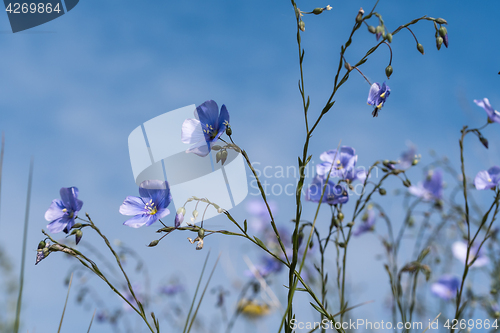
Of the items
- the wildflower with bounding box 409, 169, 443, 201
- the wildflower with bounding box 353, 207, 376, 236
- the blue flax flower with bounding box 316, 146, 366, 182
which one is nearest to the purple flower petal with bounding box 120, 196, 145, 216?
the blue flax flower with bounding box 316, 146, 366, 182

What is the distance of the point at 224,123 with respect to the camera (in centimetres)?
147

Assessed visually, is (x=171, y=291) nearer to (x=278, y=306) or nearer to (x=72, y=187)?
(x=278, y=306)

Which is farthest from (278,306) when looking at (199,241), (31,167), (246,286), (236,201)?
(31,167)

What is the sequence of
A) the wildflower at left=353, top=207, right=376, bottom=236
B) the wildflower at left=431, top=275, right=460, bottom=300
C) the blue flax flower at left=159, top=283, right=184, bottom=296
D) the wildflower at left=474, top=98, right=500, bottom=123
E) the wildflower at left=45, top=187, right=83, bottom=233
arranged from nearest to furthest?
the wildflower at left=45, top=187, right=83, bottom=233, the wildflower at left=474, top=98, right=500, bottom=123, the wildflower at left=431, top=275, right=460, bottom=300, the wildflower at left=353, top=207, right=376, bottom=236, the blue flax flower at left=159, top=283, right=184, bottom=296

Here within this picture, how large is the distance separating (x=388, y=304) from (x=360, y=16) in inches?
154

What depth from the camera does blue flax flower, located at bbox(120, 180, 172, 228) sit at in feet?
4.91

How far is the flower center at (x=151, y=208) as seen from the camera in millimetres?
1553

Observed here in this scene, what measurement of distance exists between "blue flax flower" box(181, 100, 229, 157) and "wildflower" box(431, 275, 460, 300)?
6.65 feet

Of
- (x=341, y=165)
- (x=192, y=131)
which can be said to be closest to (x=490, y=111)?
(x=341, y=165)

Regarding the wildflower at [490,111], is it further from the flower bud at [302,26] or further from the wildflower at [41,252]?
the wildflower at [41,252]

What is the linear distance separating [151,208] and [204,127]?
0.39 m

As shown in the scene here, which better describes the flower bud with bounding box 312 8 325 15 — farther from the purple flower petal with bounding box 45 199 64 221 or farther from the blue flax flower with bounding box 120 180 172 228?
the purple flower petal with bounding box 45 199 64 221

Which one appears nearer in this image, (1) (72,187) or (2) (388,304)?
(1) (72,187)

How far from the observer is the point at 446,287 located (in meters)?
2.72
